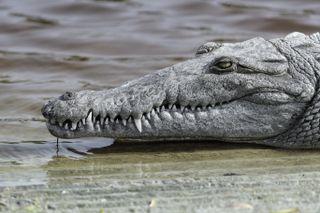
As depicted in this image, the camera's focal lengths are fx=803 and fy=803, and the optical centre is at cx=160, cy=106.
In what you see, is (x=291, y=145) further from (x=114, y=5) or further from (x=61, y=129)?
(x=114, y=5)

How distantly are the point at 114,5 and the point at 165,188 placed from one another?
8.32 m

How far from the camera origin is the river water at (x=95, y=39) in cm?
730

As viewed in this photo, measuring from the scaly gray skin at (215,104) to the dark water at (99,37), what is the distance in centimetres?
68

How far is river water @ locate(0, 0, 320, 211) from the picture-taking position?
288 inches

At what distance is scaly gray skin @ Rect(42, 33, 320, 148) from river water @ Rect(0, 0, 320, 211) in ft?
1.61

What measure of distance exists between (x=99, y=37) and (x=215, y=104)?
209 inches

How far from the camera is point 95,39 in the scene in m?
10.6

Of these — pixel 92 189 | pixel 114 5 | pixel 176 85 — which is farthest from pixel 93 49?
pixel 92 189

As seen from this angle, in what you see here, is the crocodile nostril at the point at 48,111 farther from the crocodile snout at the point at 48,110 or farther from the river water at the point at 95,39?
the river water at the point at 95,39

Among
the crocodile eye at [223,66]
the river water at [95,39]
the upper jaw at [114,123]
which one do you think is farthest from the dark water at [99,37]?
the crocodile eye at [223,66]

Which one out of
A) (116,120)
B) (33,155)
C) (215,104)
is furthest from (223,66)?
(33,155)

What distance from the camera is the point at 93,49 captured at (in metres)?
10.2

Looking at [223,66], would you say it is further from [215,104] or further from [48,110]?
[48,110]

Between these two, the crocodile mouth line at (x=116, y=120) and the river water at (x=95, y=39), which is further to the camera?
the river water at (x=95, y=39)
